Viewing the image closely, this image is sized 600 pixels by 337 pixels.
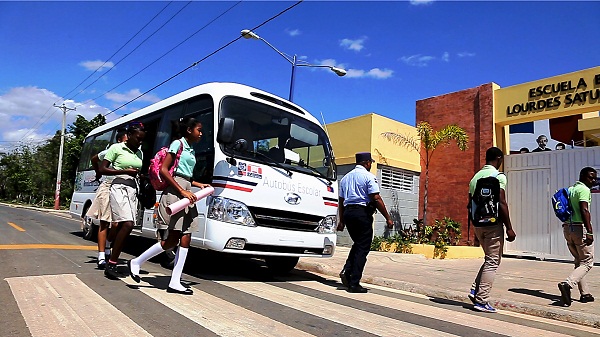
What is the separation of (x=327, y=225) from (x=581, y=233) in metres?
3.44

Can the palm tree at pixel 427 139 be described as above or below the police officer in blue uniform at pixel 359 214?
above

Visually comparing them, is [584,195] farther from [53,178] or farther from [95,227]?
[53,178]

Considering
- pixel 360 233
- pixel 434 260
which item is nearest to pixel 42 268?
pixel 360 233

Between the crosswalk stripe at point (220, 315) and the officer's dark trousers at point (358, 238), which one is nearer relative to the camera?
the crosswalk stripe at point (220, 315)

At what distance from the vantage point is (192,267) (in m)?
6.81

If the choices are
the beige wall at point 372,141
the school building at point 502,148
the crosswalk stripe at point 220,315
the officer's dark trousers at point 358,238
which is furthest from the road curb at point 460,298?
the beige wall at point 372,141

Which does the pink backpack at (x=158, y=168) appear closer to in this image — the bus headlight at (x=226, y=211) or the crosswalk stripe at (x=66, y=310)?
the bus headlight at (x=226, y=211)

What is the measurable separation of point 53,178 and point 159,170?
51792 millimetres

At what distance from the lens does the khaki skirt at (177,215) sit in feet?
15.7

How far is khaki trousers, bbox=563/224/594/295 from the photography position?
5.73m

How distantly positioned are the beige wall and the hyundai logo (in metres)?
7.22

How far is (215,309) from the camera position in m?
4.25

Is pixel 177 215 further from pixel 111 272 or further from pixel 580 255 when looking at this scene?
pixel 580 255

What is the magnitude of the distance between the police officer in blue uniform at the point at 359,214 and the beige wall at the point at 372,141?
6.95 m
